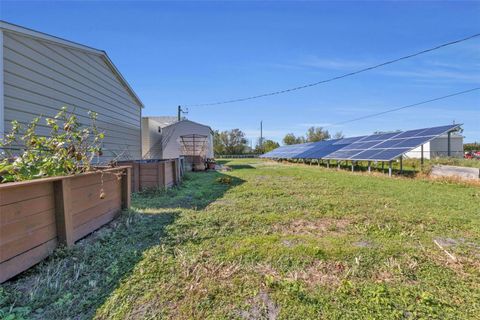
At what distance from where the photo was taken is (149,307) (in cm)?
168

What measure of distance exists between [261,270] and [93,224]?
210 cm

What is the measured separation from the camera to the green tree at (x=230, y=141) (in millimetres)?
41713

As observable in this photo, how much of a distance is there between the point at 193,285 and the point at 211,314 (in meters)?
0.36

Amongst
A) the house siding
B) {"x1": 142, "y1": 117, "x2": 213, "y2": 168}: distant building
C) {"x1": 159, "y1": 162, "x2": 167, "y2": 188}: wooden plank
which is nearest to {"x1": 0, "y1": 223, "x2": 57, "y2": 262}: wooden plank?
the house siding

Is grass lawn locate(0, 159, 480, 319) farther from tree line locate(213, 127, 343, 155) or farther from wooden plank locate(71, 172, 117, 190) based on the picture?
tree line locate(213, 127, 343, 155)

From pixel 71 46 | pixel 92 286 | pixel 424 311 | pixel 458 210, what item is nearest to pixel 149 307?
pixel 92 286

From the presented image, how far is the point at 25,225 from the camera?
207 centimetres

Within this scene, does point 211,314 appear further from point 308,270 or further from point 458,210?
point 458,210

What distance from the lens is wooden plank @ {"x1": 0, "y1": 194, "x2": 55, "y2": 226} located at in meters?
1.89

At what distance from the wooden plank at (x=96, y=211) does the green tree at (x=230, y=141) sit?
1480 inches

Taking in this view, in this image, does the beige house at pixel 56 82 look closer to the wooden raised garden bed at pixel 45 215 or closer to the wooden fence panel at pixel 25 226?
the wooden raised garden bed at pixel 45 215

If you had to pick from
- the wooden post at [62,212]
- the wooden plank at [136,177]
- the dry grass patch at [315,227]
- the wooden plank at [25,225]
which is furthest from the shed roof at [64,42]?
the dry grass patch at [315,227]

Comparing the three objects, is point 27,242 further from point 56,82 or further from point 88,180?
point 56,82

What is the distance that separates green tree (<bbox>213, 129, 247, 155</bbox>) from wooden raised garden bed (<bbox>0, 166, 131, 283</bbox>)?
38.2m
